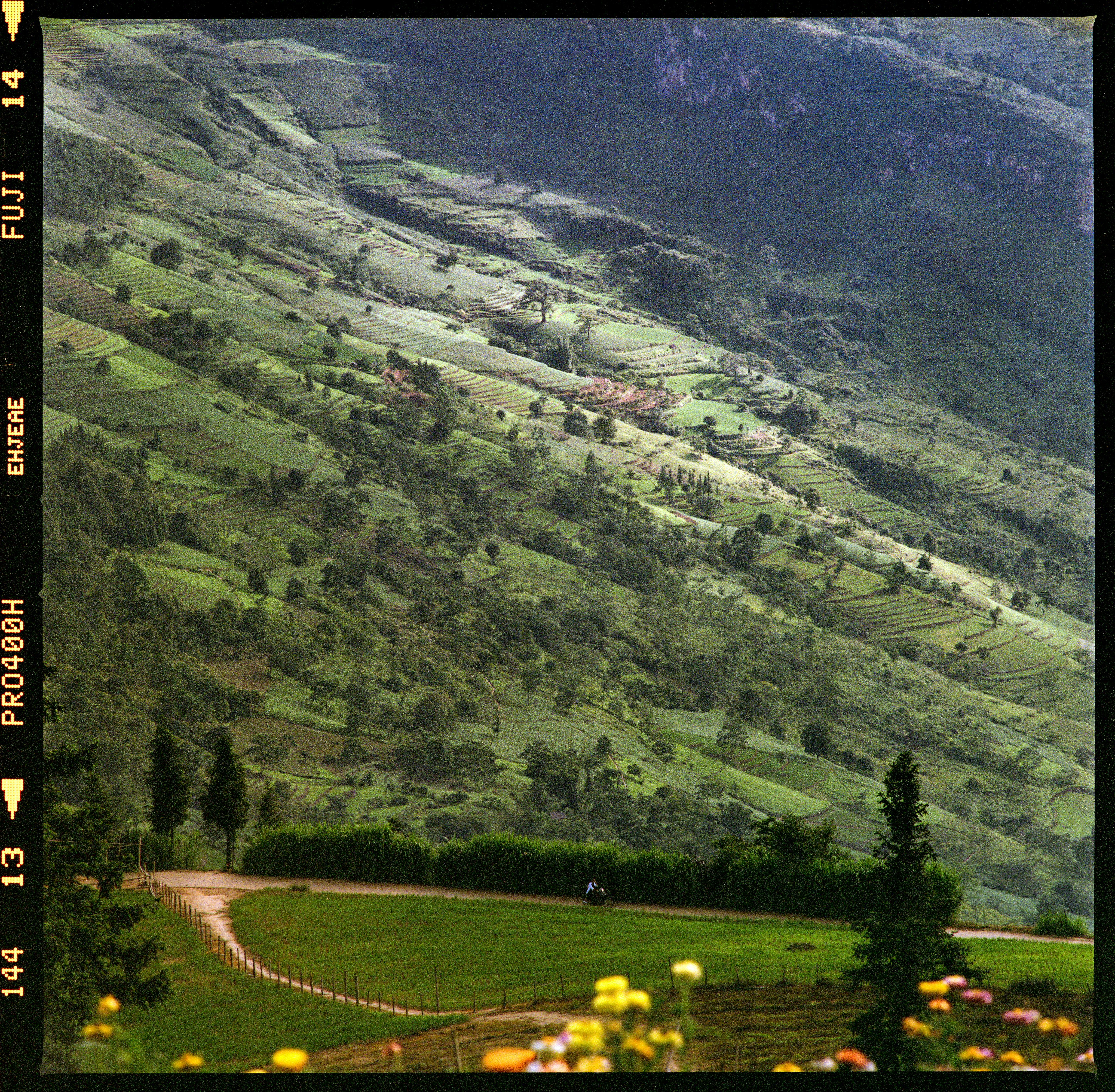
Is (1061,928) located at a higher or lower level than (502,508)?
lower

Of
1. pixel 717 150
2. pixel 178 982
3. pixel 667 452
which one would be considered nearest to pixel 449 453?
pixel 667 452

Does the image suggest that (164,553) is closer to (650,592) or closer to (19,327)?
(650,592)

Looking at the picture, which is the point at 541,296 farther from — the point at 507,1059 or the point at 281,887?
the point at 507,1059

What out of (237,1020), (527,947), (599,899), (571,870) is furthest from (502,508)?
(237,1020)

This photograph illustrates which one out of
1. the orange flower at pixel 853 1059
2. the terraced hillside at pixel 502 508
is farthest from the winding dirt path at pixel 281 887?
the terraced hillside at pixel 502 508

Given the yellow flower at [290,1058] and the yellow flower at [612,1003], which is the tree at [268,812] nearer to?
the yellow flower at [290,1058]

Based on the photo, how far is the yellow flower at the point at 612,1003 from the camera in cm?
377

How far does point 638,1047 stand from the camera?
12.7 ft

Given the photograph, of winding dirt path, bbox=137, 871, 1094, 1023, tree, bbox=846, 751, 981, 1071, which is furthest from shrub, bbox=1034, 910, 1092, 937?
tree, bbox=846, 751, 981, 1071

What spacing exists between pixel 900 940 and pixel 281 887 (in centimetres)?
642

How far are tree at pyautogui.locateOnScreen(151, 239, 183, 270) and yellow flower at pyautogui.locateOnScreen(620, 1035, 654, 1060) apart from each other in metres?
14.7

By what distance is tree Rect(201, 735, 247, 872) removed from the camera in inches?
455

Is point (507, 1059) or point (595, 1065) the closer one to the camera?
point (507, 1059)

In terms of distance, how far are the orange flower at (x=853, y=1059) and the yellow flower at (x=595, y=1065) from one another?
117 centimetres
